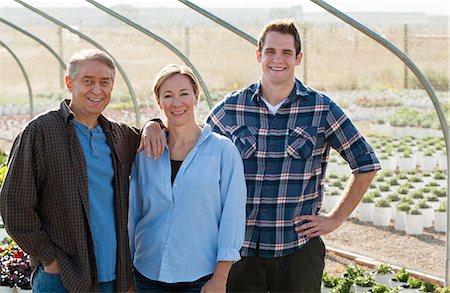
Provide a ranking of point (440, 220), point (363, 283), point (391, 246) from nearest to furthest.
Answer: point (363, 283) → point (391, 246) → point (440, 220)

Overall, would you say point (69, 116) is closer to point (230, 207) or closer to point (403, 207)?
point (230, 207)

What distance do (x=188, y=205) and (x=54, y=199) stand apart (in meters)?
0.49

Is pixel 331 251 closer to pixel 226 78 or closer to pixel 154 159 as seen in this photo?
pixel 154 159

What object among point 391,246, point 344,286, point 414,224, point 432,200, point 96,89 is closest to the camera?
point 96,89

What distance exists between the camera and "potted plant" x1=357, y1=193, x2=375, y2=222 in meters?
8.35

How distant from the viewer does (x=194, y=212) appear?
2963mm

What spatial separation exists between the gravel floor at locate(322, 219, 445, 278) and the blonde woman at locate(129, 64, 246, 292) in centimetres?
343

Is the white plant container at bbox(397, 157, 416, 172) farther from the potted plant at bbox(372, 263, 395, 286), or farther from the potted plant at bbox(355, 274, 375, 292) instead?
the potted plant at bbox(355, 274, 375, 292)

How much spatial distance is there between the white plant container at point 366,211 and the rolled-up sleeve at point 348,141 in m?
4.93

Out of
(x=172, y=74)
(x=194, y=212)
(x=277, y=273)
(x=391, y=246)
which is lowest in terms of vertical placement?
(x=391, y=246)

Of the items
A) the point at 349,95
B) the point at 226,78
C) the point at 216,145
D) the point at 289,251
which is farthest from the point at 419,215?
the point at 226,78

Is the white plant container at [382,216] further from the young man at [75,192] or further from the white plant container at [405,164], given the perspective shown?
the young man at [75,192]

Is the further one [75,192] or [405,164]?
[405,164]

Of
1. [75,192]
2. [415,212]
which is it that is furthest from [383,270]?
[75,192]
